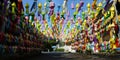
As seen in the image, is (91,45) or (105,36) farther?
(105,36)

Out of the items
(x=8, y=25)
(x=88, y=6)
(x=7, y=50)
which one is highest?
(x=88, y=6)

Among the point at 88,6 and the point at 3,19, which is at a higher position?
the point at 88,6

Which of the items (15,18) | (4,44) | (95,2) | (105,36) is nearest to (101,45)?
(105,36)

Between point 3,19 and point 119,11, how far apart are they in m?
16.2

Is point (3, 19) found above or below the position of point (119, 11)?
below

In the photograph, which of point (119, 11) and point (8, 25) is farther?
point (119, 11)

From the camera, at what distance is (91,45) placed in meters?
66.1

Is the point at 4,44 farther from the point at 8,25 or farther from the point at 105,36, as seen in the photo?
the point at 105,36

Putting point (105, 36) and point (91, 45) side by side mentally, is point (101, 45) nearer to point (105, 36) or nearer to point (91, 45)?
point (91, 45)

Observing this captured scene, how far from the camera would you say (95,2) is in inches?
1284

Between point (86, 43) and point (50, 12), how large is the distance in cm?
4062

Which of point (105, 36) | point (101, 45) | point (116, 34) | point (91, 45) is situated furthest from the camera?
point (105, 36)

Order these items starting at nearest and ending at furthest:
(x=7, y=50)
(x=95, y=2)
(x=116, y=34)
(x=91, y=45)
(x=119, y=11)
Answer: (x=7, y=50) < (x=95, y=2) < (x=119, y=11) < (x=116, y=34) < (x=91, y=45)

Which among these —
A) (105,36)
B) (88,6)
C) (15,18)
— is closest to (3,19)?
(15,18)
